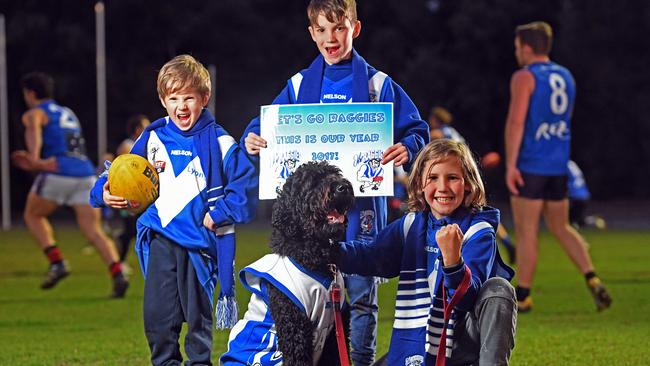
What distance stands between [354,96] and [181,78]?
0.92 meters

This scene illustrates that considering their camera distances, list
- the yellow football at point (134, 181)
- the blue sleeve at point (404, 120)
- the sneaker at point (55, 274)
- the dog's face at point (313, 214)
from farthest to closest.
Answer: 1. the sneaker at point (55, 274)
2. the blue sleeve at point (404, 120)
3. the yellow football at point (134, 181)
4. the dog's face at point (313, 214)

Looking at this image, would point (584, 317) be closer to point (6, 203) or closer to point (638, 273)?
point (638, 273)

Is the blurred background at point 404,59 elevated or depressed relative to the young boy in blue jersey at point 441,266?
elevated

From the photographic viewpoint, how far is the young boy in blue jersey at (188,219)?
249 inches

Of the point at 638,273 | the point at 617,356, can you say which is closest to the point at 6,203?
the point at 638,273

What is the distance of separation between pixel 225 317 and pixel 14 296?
7687mm

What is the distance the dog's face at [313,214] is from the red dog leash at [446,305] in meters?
0.53

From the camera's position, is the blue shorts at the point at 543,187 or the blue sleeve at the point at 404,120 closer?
the blue sleeve at the point at 404,120

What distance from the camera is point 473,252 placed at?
5207 mm

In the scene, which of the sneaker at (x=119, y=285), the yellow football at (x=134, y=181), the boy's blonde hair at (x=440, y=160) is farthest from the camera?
the sneaker at (x=119, y=285)

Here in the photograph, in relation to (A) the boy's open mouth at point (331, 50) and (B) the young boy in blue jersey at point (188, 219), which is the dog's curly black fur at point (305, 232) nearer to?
(B) the young boy in blue jersey at point (188, 219)

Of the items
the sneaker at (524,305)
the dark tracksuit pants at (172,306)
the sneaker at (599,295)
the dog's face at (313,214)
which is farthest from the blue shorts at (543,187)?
the dog's face at (313,214)

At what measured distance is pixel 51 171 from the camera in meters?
14.2

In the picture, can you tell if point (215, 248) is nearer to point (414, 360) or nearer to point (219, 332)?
point (414, 360)
